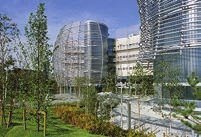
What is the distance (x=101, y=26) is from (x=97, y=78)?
13775mm

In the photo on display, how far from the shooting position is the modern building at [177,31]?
135ft

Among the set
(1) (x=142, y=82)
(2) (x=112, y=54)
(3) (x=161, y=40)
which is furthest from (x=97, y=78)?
(1) (x=142, y=82)

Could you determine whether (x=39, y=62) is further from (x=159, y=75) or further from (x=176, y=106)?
(x=176, y=106)

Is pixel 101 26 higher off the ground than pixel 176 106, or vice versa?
pixel 101 26

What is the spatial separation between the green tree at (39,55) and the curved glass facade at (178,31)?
81.8 feet

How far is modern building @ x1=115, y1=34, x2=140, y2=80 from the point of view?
83.2 metres

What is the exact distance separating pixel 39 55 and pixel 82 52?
63.6m

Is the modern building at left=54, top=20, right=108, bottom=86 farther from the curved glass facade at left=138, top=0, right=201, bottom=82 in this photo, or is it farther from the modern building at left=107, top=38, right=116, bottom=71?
the curved glass facade at left=138, top=0, right=201, bottom=82

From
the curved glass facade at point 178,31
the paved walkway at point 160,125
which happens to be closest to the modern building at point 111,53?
the curved glass facade at point 178,31

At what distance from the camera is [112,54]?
284 feet

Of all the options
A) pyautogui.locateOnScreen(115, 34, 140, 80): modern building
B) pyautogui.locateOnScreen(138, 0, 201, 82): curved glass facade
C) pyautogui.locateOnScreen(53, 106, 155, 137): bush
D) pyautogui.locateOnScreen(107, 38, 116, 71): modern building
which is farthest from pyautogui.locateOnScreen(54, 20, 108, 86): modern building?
pyautogui.locateOnScreen(53, 106, 155, 137): bush

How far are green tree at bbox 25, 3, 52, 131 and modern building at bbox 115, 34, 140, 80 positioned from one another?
68244 millimetres

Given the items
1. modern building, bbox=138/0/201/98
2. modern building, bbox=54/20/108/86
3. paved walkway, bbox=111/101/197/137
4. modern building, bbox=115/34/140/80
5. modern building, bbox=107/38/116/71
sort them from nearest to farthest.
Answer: paved walkway, bbox=111/101/197/137 < modern building, bbox=138/0/201/98 < modern building, bbox=54/20/108/86 < modern building, bbox=115/34/140/80 < modern building, bbox=107/38/116/71

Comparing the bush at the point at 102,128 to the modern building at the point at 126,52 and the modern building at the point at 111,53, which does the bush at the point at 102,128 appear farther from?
the modern building at the point at 111,53
